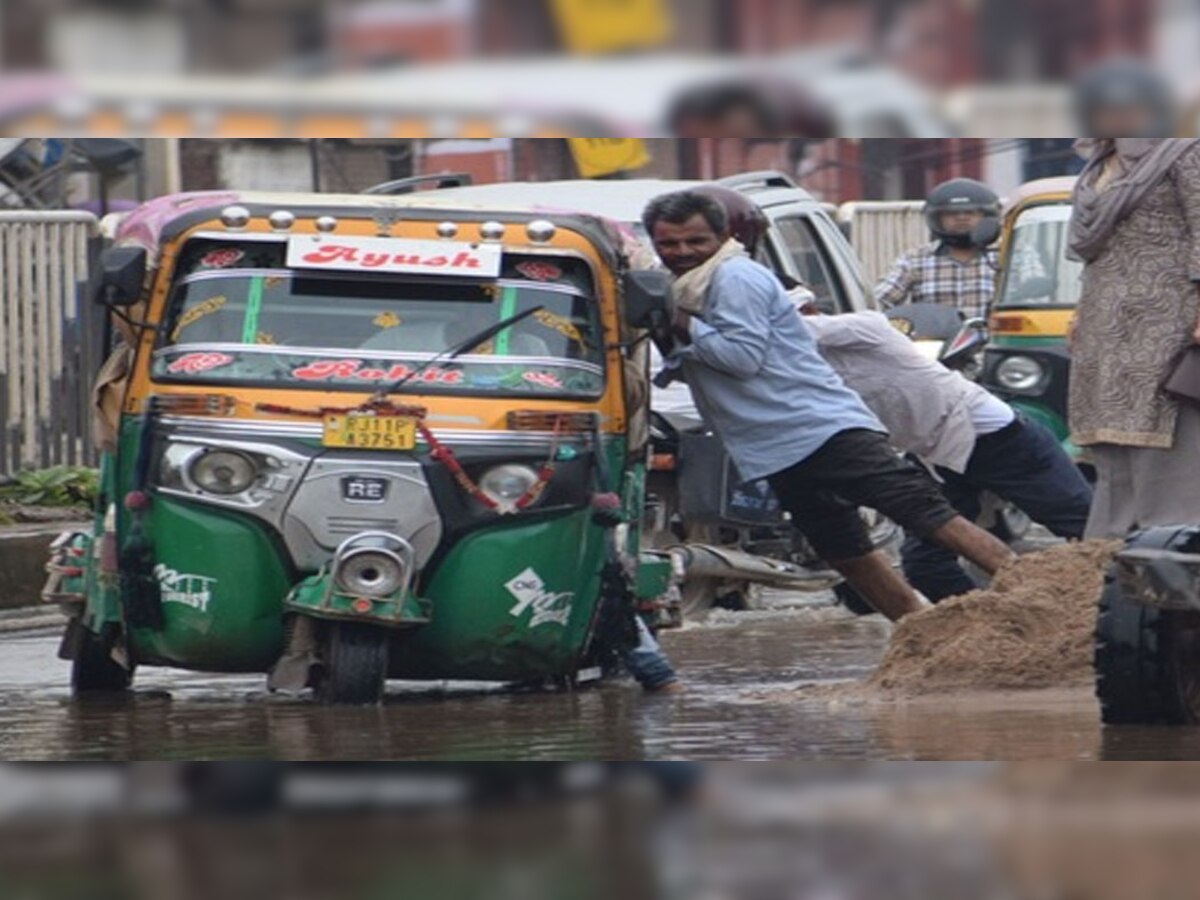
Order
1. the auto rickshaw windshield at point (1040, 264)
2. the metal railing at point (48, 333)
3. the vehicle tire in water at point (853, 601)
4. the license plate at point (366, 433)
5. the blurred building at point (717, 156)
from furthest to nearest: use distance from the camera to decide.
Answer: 1. the metal railing at point (48, 333)
2. the auto rickshaw windshield at point (1040, 264)
3. the vehicle tire in water at point (853, 601)
4. the license plate at point (366, 433)
5. the blurred building at point (717, 156)

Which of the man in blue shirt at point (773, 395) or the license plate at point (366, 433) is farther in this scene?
the man in blue shirt at point (773, 395)

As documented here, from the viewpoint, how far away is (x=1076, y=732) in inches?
288

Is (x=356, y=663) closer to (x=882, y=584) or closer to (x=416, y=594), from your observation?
(x=416, y=594)

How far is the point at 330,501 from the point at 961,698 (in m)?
1.91

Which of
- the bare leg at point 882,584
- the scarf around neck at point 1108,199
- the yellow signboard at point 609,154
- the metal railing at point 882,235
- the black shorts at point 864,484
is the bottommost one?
the bare leg at point 882,584

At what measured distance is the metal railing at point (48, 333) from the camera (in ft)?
53.7

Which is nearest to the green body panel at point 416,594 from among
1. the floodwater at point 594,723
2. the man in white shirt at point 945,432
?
the floodwater at point 594,723

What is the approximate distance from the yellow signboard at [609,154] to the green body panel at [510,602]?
5622 millimetres

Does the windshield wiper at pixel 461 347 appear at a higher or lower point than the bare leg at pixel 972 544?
higher

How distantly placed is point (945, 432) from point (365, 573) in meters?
3.07

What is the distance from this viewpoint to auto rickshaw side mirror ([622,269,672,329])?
9031mm

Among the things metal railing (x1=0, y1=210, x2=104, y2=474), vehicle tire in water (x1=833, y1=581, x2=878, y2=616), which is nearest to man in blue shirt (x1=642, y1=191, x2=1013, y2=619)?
vehicle tire in water (x1=833, y1=581, x2=878, y2=616)

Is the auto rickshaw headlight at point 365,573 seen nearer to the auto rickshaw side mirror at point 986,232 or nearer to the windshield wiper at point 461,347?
the windshield wiper at point 461,347

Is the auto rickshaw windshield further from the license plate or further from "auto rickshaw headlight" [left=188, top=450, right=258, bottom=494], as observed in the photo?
"auto rickshaw headlight" [left=188, top=450, right=258, bottom=494]
